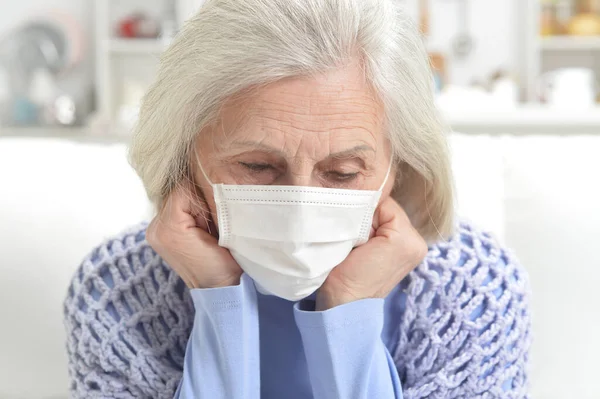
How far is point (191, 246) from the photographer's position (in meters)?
1.13

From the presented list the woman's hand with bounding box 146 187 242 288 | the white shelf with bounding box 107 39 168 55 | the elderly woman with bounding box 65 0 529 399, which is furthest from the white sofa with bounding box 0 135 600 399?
the white shelf with bounding box 107 39 168 55

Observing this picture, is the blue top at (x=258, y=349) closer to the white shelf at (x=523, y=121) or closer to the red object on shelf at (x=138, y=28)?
the white shelf at (x=523, y=121)

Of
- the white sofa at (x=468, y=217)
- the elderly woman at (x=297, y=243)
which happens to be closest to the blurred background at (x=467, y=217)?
the white sofa at (x=468, y=217)

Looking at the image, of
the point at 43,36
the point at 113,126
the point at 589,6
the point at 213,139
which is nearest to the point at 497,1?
the point at 589,6

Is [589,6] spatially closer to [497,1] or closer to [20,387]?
[497,1]

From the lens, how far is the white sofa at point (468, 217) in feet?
4.86

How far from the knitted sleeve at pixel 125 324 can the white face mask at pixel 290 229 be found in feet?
0.80

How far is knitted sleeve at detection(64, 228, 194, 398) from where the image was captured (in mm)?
1220

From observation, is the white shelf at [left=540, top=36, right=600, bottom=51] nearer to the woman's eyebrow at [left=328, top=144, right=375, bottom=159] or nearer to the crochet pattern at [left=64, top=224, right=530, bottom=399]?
the crochet pattern at [left=64, top=224, right=530, bottom=399]

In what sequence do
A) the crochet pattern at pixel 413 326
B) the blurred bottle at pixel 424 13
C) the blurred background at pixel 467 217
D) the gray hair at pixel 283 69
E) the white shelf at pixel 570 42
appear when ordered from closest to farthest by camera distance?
the gray hair at pixel 283 69 < the crochet pattern at pixel 413 326 < the blurred background at pixel 467 217 < the white shelf at pixel 570 42 < the blurred bottle at pixel 424 13

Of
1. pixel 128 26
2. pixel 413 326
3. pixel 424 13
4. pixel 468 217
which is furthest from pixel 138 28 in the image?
pixel 413 326

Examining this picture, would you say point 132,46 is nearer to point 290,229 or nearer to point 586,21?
point 586,21

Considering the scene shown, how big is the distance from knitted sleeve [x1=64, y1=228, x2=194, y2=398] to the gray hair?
148mm

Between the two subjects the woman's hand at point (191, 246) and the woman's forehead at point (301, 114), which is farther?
the woman's hand at point (191, 246)
